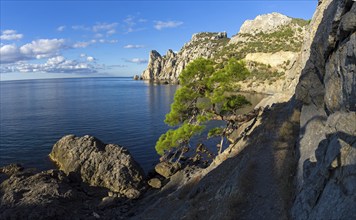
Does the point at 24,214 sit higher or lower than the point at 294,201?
lower

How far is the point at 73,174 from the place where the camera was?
143 ft

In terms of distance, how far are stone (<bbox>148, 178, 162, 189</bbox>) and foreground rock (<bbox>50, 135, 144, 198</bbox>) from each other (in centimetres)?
130

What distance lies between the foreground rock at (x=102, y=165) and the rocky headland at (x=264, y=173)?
155 millimetres

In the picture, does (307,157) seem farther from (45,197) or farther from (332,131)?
(45,197)

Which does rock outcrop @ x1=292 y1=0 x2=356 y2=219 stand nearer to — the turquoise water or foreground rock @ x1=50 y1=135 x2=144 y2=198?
foreground rock @ x1=50 y1=135 x2=144 y2=198

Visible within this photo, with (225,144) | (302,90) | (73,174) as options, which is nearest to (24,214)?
(73,174)

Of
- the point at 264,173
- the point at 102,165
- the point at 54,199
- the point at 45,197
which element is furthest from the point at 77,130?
the point at 264,173

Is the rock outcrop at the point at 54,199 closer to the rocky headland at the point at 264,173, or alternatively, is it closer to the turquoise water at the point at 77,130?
the rocky headland at the point at 264,173

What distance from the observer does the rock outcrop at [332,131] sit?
12852 millimetres

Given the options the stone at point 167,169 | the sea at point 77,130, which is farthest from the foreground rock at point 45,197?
the sea at point 77,130

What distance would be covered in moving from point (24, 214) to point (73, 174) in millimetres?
13401

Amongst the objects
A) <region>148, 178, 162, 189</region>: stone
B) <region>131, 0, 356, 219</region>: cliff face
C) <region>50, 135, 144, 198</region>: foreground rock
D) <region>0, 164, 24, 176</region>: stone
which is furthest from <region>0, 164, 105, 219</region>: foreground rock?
<region>131, 0, 356, 219</region>: cliff face

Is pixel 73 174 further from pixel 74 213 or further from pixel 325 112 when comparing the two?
pixel 325 112

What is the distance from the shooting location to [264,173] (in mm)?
22672
